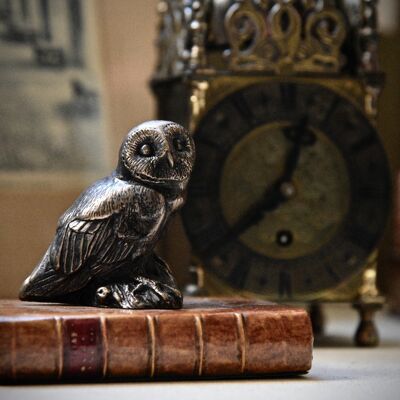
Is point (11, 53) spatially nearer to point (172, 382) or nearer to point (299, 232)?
point (299, 232)

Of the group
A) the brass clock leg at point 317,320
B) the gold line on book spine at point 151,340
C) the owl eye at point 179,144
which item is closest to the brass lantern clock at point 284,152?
the brass clock leg at point 317,320

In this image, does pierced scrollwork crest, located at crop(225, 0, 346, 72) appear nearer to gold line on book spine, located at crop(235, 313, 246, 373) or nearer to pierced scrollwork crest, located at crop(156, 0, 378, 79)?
pierced scrollwork crest, located at crop(156, 0, 378, 79)

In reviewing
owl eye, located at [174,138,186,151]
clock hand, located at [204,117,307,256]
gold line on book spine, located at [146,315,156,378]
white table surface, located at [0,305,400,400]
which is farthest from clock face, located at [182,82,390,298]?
gold line on book spine, located at [146,315,156,378]

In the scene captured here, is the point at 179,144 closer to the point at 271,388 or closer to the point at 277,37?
A: the point at 271,388

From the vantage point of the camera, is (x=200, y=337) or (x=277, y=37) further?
(x=277, y=37)

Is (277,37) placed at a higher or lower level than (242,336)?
higher

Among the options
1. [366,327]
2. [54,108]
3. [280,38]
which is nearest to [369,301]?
[366,327]
